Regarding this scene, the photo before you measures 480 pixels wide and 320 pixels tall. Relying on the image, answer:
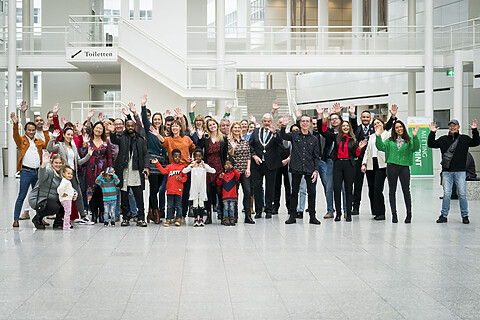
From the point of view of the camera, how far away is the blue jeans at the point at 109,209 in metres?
10.9

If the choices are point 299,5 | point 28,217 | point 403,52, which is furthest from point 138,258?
point 299,5

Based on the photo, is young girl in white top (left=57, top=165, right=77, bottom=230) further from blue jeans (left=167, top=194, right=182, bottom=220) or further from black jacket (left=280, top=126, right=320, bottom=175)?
black jacket (left=280, top=126, right=320, bottom=175)

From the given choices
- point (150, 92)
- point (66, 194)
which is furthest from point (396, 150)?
point (150, 92)

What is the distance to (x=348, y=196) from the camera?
38.3 ft

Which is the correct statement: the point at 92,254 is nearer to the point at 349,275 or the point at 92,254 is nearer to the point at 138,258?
the point at 138,258

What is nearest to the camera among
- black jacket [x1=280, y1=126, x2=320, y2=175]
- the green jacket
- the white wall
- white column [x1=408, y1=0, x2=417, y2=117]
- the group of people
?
the group of people

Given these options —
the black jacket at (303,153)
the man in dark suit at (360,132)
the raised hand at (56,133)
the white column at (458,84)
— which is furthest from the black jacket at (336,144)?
the white column at (458,84)

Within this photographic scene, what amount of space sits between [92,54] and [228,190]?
1530 cm

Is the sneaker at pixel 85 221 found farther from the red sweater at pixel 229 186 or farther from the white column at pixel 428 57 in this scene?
the white column at pixel 428 57

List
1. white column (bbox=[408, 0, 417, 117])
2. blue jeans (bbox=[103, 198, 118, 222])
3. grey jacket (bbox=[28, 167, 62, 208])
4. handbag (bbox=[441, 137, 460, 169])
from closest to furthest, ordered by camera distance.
Result: grey jacket (bbox=[28, 167, 62, 208])
blue jeans (bbox=[103, 198, 118, 222])
handbag (bbox=[441, 137, 460, 169])
white column (bbox=[408, 0, 417, 117])

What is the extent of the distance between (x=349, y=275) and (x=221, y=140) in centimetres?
476

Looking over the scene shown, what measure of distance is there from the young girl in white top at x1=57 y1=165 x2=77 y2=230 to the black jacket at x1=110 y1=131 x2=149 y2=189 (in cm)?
75

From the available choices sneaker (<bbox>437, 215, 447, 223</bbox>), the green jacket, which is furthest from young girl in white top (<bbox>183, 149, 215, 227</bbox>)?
sneaker (<bbox>437, 215, 447, 223</bbox>)

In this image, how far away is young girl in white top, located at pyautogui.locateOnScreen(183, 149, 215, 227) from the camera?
1068 centimetres
